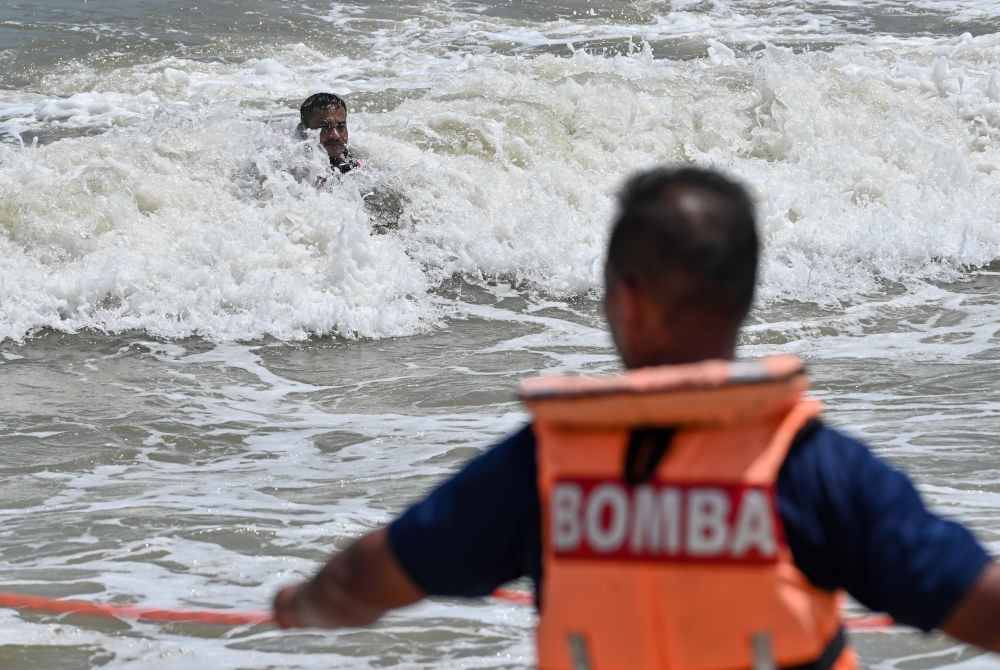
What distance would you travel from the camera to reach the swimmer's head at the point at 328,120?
10.2 metres

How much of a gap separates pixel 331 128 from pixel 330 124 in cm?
3

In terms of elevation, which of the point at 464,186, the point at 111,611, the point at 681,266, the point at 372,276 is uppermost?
the point at 681,266

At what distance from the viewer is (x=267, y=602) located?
177 inches

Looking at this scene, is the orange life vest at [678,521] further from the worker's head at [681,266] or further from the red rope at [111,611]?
the red rope at [111,611]

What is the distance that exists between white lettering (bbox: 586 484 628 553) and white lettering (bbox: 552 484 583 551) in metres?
0.01

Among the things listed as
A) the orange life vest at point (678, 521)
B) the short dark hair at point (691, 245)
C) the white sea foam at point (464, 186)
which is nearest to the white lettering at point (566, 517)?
the orange life vest at point (678, 521)

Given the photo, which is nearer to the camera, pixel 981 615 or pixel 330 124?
pixel 981 615

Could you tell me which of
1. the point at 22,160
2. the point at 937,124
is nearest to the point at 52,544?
the point at 22,160

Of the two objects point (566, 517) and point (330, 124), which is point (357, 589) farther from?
point (330, 124)

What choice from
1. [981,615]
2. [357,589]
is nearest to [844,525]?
Result: [981,615]

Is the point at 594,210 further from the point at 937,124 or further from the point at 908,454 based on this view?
the point at 908,454

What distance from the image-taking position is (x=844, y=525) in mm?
1509

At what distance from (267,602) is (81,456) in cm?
205

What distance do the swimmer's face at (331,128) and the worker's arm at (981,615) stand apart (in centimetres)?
904
